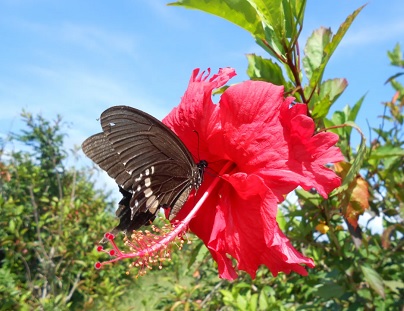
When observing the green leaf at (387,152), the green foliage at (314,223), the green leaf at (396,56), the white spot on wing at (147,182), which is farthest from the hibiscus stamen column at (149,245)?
the green leaf at (396,56)

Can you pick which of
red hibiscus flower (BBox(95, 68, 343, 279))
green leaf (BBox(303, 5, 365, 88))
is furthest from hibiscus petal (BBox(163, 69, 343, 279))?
green leaf (BBox(303, 5, 365, 88))

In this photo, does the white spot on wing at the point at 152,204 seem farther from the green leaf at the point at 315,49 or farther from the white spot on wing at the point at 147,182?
the green leaf at the point at 315,49

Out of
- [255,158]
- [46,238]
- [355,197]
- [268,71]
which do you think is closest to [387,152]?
[355,197]

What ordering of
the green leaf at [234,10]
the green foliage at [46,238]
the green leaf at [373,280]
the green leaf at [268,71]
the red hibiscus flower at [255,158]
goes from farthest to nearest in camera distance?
the green foliage at [46,238]
the green leaf at [373,280]
the green leaf at [268,71]
the green leaf at [234,10]
the red hibiscus flower at [255,158]

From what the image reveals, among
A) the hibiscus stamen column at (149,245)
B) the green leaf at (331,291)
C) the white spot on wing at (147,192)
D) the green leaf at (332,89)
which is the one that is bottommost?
the green leaf at (331,291)

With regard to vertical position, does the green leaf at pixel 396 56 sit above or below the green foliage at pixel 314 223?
above

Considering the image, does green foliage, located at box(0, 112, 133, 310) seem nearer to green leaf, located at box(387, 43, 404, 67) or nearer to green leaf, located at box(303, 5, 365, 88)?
green leaf, located at box(303, 5, 365, 88)

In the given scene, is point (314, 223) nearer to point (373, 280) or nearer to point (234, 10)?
point (373, 280)
